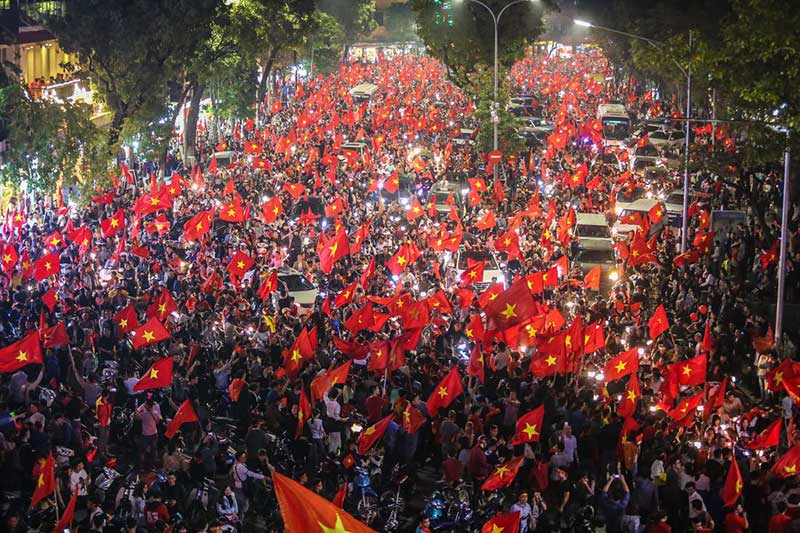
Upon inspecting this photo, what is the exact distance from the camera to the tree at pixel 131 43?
3781 cm

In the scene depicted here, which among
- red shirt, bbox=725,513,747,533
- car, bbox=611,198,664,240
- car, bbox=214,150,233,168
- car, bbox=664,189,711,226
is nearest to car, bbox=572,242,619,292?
car, bbox=611,198,664,240

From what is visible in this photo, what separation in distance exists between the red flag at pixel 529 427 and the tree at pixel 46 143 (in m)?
22.2

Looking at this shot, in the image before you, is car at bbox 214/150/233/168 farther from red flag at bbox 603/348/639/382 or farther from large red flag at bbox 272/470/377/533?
large red flag at bbox 272/470/377/533

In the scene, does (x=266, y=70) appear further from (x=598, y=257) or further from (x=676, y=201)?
(x=598, y=257)

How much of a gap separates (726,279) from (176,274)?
37.4 feet

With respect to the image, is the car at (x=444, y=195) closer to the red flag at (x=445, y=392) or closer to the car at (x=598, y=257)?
the car at (x=598, y=257)

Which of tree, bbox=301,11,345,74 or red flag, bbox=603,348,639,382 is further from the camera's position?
tree, bbox=301,11,345,74

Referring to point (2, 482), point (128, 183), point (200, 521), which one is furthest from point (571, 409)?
point (128, 183)

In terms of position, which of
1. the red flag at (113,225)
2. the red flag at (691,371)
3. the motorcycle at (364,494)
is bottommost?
the motorcycle at (364,494)

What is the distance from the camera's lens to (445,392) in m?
16.6

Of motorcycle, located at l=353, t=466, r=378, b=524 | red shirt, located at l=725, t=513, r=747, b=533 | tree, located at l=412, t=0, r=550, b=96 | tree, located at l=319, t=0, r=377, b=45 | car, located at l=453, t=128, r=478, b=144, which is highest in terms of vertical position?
tree, located at l=319, t=0, r=377, b=45

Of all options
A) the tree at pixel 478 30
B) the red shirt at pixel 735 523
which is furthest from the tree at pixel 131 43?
the red shirt at pixel 735 523

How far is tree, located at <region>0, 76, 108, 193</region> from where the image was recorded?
33812 millimetres

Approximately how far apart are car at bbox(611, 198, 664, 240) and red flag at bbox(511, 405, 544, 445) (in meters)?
17.1
